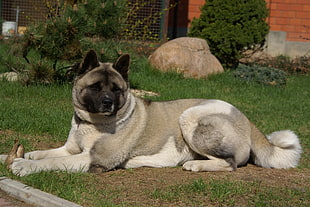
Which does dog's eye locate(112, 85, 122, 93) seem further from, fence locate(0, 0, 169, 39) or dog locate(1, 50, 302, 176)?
fence locate(0, 0, 169, 39)

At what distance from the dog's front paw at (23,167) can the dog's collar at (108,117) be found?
70cm

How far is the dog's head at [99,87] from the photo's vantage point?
4.84 meters

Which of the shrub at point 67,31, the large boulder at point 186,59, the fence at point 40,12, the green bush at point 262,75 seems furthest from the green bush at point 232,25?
the shrub at point 67,31

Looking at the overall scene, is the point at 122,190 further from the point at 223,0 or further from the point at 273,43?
the point at 273,43

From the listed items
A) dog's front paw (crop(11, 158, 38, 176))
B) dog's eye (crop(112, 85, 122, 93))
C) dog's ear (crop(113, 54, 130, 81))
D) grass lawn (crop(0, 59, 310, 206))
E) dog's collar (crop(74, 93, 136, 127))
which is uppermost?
dog's ear (crop(113, 54, 130, 81))

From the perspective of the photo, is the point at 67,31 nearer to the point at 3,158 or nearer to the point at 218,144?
the point at 3,158

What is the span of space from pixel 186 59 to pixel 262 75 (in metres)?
1.85

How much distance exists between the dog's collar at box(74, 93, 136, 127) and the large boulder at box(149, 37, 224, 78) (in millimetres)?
5954

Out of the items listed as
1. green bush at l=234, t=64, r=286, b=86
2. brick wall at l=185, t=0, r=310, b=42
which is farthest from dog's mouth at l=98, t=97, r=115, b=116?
brick wall at l=185, t=0, r=310, b=42

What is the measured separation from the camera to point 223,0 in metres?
12.5

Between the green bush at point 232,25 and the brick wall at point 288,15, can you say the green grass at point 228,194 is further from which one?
the brick wall at point 288,15

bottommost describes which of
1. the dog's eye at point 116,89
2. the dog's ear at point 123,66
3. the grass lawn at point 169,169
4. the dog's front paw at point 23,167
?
the grass lawn at point 169,169

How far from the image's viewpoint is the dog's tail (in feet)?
17.9

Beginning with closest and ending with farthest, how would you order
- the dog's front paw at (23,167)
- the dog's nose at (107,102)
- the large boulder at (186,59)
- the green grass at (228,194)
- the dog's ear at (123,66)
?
the green grass at (228,194) < the dog's front paw at (23,167) < the dog's nose at (107,102) < the dog's ear at (123,66) < the large boulder at (186,59)
